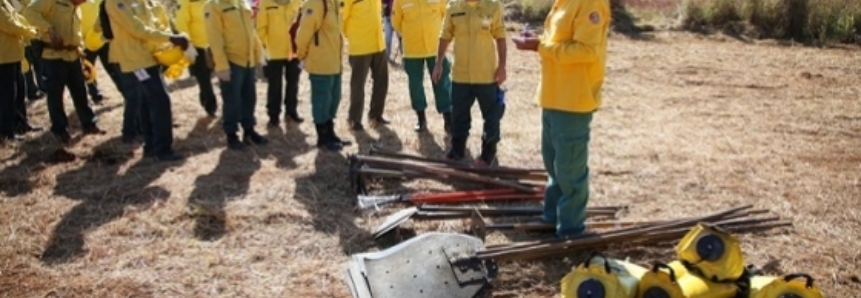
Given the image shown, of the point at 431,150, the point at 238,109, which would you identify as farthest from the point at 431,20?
the point at 238,109

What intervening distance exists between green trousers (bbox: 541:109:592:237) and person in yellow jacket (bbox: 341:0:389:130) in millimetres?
3311

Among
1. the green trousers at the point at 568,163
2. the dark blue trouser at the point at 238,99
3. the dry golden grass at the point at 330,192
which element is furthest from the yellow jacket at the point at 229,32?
the green trousers at the point at 568,163

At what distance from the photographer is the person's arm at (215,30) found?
6.68 m

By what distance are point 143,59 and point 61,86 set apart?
1614 millimetres

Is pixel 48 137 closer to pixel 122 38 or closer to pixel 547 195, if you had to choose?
pixel 122 38

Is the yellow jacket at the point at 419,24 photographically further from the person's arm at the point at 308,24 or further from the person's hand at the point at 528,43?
the person's hand at the point at 528,43

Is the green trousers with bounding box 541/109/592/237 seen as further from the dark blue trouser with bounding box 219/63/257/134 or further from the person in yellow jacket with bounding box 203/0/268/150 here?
the dark blue trouser with bounding box 219/63/257/134

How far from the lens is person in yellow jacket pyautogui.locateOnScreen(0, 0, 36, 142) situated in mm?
6918

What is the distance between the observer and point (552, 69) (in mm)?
4402

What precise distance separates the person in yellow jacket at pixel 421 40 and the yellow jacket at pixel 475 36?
1145 millimetres

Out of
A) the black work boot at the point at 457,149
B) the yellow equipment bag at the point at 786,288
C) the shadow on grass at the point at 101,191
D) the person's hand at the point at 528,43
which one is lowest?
the shadow on grass at the point at 101,191

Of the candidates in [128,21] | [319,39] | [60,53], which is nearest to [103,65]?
[60,53]

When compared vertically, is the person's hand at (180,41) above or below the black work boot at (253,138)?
above

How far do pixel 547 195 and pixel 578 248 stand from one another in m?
0.49
